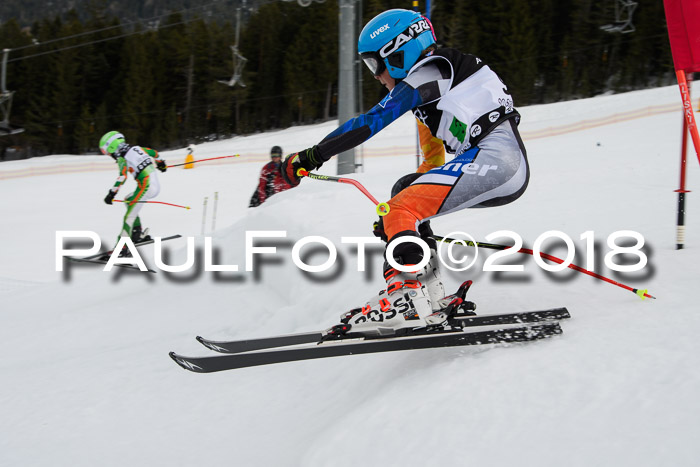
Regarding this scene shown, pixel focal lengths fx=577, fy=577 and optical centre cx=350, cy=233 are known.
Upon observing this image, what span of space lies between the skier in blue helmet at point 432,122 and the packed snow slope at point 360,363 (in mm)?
358

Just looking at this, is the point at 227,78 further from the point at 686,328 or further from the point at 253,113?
the point at 686,328

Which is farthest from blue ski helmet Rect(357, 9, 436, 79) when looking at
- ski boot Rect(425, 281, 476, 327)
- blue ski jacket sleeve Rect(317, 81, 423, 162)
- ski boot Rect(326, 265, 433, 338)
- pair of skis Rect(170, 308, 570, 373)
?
pair of skis Rect(170, 308, 570, 373)

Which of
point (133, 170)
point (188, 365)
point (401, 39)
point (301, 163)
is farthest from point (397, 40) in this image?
point (133, 170)

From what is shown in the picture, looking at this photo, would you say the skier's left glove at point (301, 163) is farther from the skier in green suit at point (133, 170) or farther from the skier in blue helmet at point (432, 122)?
the skier in green suit at point (133, 170)

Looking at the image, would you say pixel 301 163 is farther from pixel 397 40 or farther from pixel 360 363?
pixel 360 363

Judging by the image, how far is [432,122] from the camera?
3240mm

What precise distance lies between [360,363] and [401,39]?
6.26ft

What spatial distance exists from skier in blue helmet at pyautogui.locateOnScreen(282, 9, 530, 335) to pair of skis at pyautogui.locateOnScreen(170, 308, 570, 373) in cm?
9

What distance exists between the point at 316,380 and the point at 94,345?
2869mm

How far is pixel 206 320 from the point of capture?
555 centimetres

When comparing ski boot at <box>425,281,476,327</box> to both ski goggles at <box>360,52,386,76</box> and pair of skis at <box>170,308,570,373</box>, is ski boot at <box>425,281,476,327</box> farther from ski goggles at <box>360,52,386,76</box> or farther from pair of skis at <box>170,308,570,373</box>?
ski goggles at <box>360,52,386,76</box>

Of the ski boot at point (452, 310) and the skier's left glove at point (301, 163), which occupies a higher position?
the skier's left glove at point (301, 163)

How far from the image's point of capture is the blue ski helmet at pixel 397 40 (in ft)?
10.2

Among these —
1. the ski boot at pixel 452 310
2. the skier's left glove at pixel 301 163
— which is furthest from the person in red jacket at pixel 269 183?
the skier's left glove at pixel 301 163
